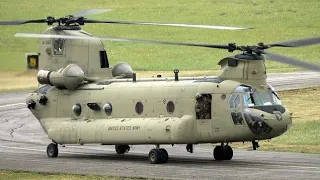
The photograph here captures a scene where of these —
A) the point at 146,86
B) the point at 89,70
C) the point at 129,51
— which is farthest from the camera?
the point at 129,51

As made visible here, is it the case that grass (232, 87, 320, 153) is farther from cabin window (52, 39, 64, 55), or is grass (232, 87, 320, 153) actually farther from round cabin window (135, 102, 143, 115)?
cabin window (52, 39, 64, 55)

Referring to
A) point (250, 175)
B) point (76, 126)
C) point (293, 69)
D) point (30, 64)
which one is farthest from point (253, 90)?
point (293, 69)

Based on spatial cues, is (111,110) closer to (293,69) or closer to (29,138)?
(29,138)

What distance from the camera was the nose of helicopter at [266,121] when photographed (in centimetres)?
3180

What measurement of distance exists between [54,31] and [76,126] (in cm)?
388

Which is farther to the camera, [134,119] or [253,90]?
[134,119]

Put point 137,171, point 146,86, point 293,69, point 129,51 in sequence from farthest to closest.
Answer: point 129,51, point 293,69, point 146,86, point 137,171

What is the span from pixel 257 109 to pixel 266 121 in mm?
533

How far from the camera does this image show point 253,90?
107 feet

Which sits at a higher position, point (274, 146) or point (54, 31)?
point (54, 31)

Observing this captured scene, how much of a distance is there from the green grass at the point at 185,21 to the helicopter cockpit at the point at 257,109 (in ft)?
152

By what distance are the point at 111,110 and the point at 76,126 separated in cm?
160

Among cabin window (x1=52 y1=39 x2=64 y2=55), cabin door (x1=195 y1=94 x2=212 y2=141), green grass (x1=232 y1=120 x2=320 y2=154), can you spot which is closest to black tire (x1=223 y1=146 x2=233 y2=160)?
cabin door (x1=195 y1=94 x2=212 y2=141)

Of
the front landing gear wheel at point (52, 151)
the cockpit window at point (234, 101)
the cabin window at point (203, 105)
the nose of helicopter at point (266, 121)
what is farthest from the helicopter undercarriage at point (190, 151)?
→ the front landing gear wheel at point (52, 151)
